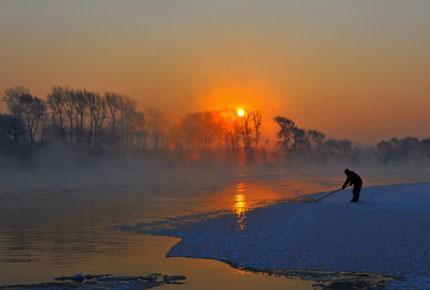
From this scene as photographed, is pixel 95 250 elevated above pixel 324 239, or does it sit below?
below

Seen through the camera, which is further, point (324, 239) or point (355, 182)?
point (355, 182)

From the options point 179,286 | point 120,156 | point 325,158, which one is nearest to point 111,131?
point 120,156

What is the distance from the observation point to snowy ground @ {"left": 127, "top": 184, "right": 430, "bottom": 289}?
1392 cm

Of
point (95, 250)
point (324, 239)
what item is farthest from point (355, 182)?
point (95, 250)

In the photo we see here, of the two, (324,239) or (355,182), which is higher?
(355,182)

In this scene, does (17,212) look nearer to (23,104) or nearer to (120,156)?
(23,104)

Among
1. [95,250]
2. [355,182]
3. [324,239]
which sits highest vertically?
[355,182]

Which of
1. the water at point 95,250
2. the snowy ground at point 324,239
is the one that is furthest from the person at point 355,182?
the water at point 95,250

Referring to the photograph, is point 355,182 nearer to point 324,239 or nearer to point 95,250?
point 324,239

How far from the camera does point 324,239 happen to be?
17.0 m

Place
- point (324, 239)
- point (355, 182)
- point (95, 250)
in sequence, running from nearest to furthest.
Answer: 1. point (95, 250)
2. point (324, 239)
3. point (355, 182)

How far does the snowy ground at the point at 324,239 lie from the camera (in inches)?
548

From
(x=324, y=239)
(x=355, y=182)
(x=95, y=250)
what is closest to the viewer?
(x=95, y=250)

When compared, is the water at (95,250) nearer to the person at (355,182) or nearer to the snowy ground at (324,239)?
the snowy ground at (324,239)
